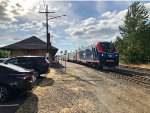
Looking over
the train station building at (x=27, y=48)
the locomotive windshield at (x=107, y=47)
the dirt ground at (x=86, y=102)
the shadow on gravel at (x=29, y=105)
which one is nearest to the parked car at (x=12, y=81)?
the shadow on gravel at (x=29, y=105)

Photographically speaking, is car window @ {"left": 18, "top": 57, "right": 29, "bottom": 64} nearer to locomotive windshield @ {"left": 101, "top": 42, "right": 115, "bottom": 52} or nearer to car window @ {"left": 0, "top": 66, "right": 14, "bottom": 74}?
car window @ {"left": 0, "top": 66, "right": 14, "bottom": 74}

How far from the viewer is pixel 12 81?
511 inches

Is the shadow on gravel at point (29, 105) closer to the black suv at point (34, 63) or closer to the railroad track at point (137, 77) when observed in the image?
the railroad track at point (137, 77)

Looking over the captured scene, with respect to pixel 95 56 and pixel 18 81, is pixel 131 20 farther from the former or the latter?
pixel 18 81

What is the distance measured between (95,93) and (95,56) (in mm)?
19427

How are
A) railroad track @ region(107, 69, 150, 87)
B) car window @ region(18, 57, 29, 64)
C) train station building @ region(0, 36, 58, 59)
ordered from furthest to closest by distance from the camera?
train station building @ region(0, 36, 58, 59), car window @ region(18, 57, 29, 64), railroad track @ region(107, 69, 150, 87)

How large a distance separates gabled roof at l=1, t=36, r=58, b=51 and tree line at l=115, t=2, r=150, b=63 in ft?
56.0

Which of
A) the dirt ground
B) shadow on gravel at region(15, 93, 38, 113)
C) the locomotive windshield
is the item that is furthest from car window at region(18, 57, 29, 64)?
the locomotive windshield

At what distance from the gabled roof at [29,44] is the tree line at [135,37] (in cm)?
1706

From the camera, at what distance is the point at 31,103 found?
1231cm

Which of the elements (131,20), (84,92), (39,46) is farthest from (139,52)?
(84,92)

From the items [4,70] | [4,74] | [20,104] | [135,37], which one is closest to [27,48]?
[135,37]

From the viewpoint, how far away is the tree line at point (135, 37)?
206 ft

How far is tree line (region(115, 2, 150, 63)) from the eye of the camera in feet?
206
